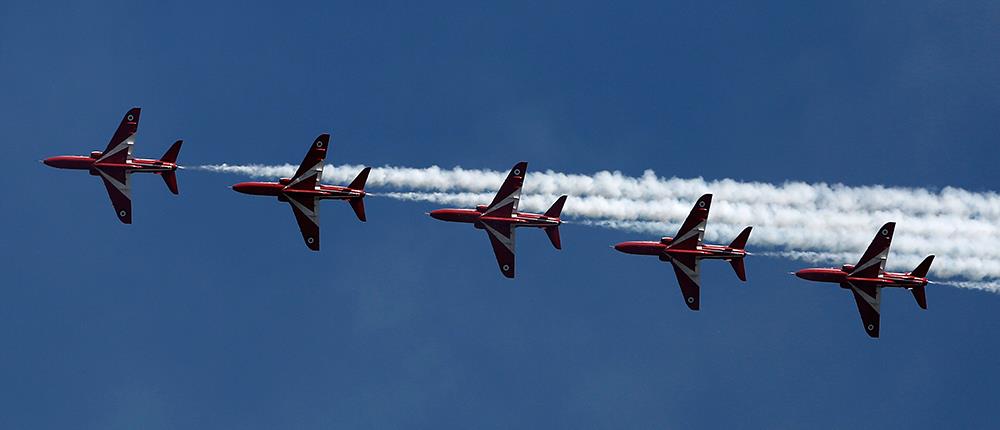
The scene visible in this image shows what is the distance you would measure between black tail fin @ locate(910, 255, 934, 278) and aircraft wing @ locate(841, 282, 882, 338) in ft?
11.8

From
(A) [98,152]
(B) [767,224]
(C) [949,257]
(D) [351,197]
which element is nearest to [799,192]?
(B) [767,224]

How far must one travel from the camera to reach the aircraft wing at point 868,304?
5659 inches

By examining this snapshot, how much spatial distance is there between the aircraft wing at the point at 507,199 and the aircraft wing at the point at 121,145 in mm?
31076

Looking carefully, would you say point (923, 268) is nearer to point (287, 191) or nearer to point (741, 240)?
point (741, 240)

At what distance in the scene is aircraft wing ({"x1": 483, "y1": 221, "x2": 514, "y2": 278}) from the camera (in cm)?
14400

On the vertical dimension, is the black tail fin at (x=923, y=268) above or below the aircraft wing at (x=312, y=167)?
below

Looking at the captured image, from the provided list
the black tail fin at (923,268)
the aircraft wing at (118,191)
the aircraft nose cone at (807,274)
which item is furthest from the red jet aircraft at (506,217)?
the black tail fin at (923,268)

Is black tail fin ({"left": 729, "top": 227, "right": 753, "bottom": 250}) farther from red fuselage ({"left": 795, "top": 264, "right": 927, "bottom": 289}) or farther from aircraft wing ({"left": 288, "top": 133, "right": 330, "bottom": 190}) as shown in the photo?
aircraft wing ({"left": 288, "top": 133, "right": 330, "bottom": 190})

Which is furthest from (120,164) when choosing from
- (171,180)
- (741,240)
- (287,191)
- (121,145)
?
(741,240)

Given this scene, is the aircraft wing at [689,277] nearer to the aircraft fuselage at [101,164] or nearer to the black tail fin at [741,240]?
the black tail fin at [741,240]

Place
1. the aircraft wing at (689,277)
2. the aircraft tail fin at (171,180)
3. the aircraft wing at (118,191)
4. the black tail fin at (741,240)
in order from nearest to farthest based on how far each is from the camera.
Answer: the black tail fin at (741,240) < the aircraft wing at (689,277) < the aircraft tail fin at (171,180) < the aircraft wing at (118,191)

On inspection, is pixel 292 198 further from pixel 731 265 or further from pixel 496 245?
pixel 731 265

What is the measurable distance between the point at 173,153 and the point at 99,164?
7220mm

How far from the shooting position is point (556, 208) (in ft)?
469
